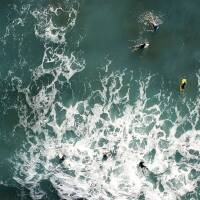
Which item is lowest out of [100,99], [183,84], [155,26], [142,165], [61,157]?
[142,165]

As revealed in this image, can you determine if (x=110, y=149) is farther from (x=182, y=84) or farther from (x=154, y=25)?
(x=154, y=25)

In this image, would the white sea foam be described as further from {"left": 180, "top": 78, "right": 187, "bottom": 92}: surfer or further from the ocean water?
{"left": 180, "top": 78, "right": 187, "bottom": 92}: surfer

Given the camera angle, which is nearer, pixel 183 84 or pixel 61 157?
pixel 61 157

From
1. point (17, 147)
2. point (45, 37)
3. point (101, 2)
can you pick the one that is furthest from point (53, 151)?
point (101, 2)

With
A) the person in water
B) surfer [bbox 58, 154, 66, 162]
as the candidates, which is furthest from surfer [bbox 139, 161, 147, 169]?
the person in water

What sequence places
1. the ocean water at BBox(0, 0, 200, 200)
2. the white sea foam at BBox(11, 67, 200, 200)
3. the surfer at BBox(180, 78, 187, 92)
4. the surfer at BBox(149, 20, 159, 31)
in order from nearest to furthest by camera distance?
the white sea foam at BBox(11, 67, 200, 200)
the ocean water at BBox(0, 0, 200, 200)
the surfer at BBox(180, 78, 187, 92)
the surfer at BBox(149, 20, 159, 31)

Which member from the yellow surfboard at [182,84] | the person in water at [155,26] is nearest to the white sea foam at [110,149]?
the yellow surfboard at [182,84]

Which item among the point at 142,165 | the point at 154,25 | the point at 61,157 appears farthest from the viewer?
the point at 154,25

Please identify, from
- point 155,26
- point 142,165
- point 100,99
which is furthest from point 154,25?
point 142,165

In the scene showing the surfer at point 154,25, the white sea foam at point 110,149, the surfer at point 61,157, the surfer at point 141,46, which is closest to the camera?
the white sea foam at point 110,149

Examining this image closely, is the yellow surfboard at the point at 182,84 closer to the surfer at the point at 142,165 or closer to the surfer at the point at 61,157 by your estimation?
the surfer at the point at 142,165
